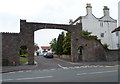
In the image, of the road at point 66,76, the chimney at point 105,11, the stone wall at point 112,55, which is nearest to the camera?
the road at point 66,76

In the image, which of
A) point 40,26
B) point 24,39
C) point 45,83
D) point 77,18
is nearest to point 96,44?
point 40,26

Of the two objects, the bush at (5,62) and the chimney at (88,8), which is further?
the chimney at (88,8)

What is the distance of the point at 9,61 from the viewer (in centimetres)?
2419

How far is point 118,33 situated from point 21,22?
1130 inches

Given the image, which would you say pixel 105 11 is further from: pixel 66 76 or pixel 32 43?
pixel 66 76

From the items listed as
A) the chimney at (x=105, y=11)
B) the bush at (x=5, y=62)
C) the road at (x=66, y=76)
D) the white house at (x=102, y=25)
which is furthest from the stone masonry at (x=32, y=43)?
the chimney at (x=105, y=11)

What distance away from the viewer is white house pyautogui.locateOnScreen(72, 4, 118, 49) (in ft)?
144

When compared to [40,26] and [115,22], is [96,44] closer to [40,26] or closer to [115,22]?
[40,26]

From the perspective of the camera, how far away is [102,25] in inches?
1826

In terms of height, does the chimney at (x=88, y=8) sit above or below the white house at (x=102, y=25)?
above

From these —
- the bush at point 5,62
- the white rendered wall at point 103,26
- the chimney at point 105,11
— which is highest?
the chimney at point 105,11

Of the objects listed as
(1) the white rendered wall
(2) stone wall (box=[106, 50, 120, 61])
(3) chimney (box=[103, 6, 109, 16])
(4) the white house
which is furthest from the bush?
(3) chimney (box=[103, 6, 109, 16])

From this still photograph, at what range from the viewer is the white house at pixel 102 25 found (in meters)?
44.0

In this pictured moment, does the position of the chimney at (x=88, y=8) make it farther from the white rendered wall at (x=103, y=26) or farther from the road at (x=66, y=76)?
the road at (x=66, y=76)
